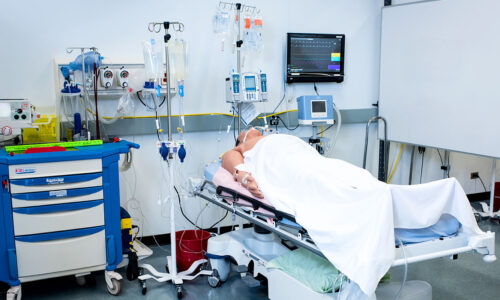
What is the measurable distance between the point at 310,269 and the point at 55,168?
149cm

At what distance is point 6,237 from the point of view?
2562mm

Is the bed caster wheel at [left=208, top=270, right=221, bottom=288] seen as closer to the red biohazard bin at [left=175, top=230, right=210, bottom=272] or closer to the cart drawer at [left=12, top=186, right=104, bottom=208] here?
the red biohazard bin at [left=175, top=230, right=210, bottom=272]

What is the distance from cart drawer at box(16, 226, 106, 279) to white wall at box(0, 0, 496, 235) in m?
0.69

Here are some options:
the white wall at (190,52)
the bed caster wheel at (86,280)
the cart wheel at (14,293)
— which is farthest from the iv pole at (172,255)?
the cart wheel at (14,293)

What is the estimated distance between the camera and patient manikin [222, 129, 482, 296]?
1830mm

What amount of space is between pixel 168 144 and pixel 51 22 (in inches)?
49.8

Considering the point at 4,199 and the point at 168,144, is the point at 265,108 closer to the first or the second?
the point at 168,144

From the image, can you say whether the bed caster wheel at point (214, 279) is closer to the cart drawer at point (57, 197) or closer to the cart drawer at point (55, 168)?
the cart drawer at point (57, 197)

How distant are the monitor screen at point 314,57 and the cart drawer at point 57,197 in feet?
6.22

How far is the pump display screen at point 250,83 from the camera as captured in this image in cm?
333

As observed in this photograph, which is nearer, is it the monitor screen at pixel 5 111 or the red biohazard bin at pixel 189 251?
the monitor screen at pixel 5 111

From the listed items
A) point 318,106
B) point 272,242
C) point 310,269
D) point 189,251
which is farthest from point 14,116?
point 318,106

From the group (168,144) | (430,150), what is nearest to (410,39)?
(430,150)

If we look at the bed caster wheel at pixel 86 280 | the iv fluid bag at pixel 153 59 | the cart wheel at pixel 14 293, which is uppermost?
the iv fluid bag at pixel 153 59
